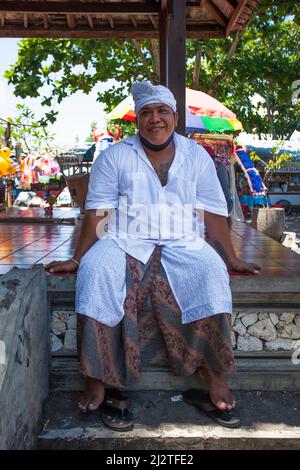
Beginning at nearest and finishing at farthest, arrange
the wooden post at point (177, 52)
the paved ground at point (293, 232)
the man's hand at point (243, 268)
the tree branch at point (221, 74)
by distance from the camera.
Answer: the man's hand at point (243, 268) < the wooden post at point (177, 52) < the paved ground at point (293, 232) < the tree branch at point (221, 74)

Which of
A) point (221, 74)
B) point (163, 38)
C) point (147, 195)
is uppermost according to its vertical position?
point (221, 74)

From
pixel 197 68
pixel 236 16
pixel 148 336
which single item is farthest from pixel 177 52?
pixel 197 68

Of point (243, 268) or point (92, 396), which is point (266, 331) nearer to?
point (243, 268)

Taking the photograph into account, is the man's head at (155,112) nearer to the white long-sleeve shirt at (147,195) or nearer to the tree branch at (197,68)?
the white long-sleeve shirt at (147,195)

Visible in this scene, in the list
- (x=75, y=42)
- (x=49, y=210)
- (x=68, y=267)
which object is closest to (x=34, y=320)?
(x=68, y=267)

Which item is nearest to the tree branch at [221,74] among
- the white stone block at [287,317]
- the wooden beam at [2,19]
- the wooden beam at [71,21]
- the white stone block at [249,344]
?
the wooden beam at [71,21]

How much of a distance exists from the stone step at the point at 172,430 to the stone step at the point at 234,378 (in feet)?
0.35

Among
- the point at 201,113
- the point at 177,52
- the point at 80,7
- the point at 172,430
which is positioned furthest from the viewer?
the point at 201,113

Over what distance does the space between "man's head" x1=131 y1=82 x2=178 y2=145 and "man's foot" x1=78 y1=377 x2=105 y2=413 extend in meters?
1.30

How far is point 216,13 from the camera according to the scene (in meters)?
4.62

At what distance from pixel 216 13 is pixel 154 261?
3.22 m

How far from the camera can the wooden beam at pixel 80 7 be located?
4.41 metres

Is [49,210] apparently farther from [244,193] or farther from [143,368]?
[244,193]

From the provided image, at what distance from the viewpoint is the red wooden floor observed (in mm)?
3001
